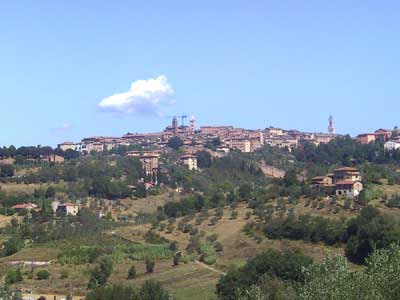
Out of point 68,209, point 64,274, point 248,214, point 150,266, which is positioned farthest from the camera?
point 68,209

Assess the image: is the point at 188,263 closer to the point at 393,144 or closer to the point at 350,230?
Result: the point at 350,230

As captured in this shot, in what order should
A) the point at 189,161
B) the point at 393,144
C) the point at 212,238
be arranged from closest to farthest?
the point at 212,238, the point at 189,161, the point at 393,144

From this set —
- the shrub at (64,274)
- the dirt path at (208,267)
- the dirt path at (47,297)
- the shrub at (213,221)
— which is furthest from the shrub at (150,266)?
the shrub at (213,221)

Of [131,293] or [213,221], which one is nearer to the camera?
[131,293]

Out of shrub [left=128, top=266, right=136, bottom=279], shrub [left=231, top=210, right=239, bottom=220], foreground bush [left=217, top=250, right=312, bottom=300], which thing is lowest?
shrub [left=128, top=266, right=136, bottom=279]

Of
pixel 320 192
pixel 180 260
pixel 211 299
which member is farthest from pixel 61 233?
pixel 211 299

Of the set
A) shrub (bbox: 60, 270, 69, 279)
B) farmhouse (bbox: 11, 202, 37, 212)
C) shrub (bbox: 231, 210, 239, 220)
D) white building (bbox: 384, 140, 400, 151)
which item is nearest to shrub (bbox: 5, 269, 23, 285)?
shrub (bbox: 60, 270, 69, 279)

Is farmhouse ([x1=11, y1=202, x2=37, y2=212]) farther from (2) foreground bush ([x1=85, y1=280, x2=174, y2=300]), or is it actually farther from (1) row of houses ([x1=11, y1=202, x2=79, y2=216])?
(2) foreground bush ([x1=85, y1=280, x2=174, y2=300])

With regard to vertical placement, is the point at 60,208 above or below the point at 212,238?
above

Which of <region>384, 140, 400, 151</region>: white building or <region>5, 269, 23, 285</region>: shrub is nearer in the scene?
<region>5, 269, 23, 285</region>: shrub

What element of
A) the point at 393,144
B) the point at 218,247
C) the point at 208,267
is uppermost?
the point at 393,144

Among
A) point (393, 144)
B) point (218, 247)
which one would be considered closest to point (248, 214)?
point (218, 247)

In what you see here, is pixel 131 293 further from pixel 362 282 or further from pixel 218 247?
pixel 218 247

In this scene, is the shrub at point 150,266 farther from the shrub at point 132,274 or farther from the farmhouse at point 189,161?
the farmhouse at point 189,161
